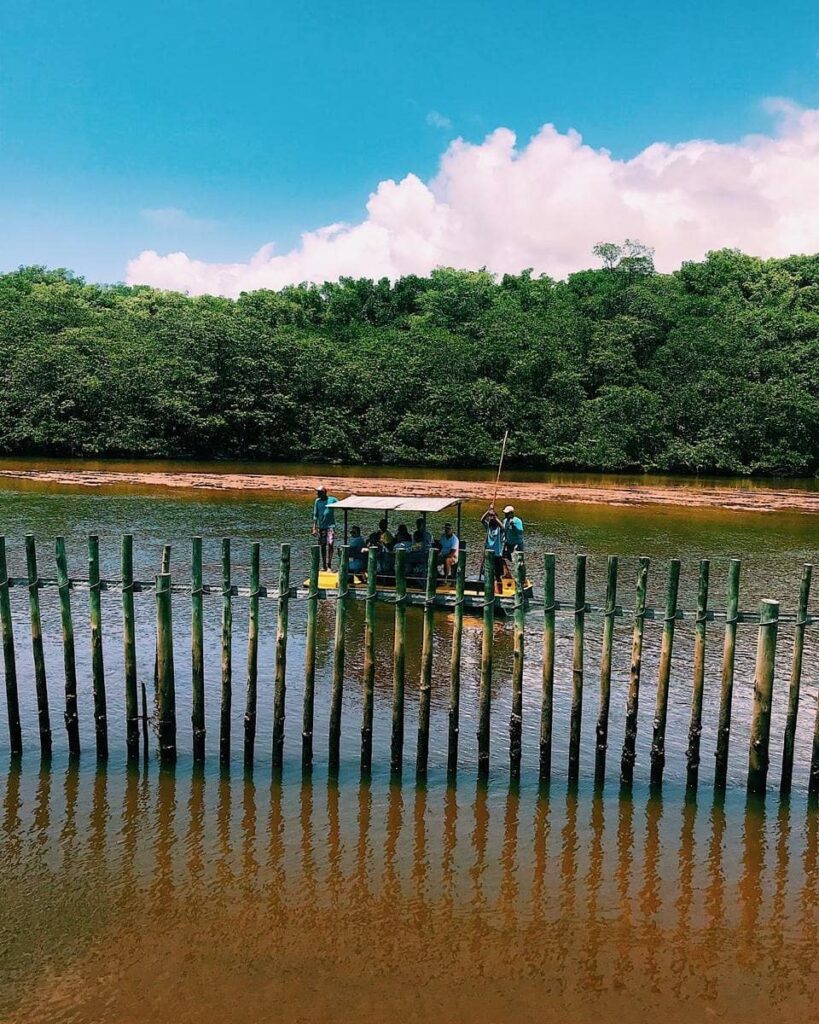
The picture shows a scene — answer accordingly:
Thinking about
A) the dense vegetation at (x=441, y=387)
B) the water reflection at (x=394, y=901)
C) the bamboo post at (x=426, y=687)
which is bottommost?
the water reflection at (x=394, y=901)

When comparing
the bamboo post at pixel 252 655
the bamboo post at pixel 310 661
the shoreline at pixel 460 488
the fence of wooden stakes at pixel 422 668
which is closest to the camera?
the fence of wooden stakes at pixel 422 668

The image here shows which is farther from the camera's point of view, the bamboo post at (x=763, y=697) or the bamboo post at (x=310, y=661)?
the bamboo post at (x=310, y=661)

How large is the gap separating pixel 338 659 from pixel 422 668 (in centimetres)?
115

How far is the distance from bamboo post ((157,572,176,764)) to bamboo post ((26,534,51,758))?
5.26ft

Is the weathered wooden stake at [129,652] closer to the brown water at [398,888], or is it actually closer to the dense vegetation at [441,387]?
the brown water at [398,888]

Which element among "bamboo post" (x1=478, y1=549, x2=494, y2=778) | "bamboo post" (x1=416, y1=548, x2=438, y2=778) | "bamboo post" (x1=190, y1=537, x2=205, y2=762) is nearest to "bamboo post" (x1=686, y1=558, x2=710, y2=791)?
"bamboo post" (x1=478, y1=549, x2=494, y2=778)

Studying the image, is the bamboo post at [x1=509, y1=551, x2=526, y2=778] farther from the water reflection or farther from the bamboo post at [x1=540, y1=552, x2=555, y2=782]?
the water reflection

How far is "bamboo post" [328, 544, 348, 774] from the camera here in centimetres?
1210

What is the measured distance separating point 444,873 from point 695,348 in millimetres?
81774

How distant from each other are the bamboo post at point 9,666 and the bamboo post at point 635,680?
326 inches

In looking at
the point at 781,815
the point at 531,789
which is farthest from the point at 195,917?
the point at 781,815

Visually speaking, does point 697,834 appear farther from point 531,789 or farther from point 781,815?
point 531,789

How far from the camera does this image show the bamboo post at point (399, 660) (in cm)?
1214

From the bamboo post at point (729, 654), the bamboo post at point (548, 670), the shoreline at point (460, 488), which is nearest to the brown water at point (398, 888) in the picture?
the bamboo post at point (548, 670)
